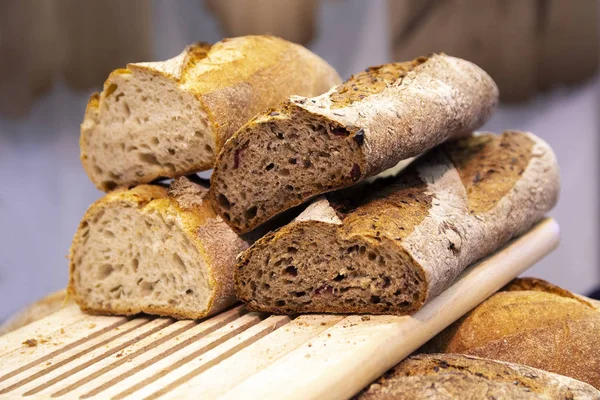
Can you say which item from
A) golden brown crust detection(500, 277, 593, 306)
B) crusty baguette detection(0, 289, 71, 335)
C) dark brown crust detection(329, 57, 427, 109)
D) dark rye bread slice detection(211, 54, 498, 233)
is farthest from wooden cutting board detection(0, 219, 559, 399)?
dark brown crust detection(329, 57, 427, 109)

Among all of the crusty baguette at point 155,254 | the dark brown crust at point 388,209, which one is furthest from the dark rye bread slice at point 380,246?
the crusty baguette at point 155,254

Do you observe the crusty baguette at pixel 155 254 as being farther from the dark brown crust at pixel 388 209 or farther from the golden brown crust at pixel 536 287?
the golden brown crust at pixel 536 287

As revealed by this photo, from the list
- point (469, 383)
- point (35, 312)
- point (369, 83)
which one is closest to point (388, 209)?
point (369, 83)

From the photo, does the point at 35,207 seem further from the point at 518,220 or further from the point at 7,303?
the point at 518,220

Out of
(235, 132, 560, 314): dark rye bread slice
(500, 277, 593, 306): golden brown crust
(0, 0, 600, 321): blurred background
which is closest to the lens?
(235, 132, 560, 314): dark rye bread slice

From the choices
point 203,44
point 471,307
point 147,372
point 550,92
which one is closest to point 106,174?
point 203,44

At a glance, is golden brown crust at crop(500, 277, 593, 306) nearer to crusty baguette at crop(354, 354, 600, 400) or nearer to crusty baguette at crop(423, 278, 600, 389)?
crusty baguette at crop(423, 278, 600, 389)

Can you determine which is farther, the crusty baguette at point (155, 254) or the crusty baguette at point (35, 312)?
the crusty baguette at point (35, 312)
